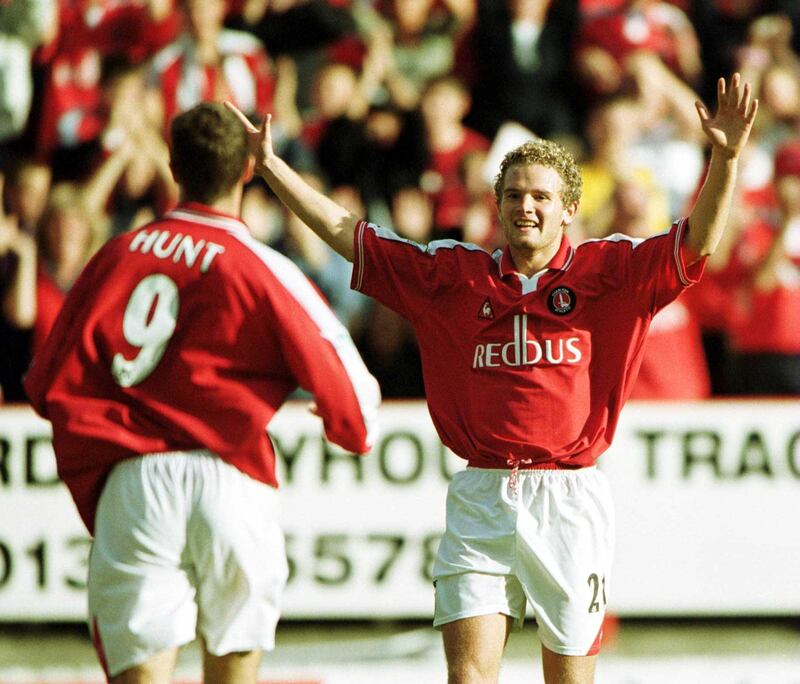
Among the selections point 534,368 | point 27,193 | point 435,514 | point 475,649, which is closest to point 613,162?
point 435,514

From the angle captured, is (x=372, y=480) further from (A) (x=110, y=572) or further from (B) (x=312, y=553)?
(A) (x=110, y=572)

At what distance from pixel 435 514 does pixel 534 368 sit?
275 centimetres

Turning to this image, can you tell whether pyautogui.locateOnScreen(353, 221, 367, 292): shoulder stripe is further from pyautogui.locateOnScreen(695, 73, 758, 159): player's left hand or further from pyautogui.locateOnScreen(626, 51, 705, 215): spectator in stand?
pyautogui.locateOnScreen(626, 51, 705, 215): spectator in stand

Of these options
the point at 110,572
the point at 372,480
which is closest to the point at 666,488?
the point at 372,480

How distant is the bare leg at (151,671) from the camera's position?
351 cm

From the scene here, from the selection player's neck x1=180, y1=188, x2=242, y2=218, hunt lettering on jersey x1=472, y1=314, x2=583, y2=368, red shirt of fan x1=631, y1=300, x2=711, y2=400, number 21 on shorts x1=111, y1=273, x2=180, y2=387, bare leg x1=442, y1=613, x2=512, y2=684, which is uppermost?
player's neck x1=180, y1=188, x2=242, y2=218

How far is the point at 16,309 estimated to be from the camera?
709cm

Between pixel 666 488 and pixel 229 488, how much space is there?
3592 millimetres

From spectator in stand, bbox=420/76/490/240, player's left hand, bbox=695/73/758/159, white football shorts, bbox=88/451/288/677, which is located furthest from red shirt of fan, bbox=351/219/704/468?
spectator in stand, bbox=420/76/490/240

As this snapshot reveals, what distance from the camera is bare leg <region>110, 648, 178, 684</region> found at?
138 inches

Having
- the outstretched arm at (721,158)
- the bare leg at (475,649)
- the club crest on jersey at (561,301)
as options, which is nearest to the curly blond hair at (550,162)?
the club crest on jersey at (561,301)

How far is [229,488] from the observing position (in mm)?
3568

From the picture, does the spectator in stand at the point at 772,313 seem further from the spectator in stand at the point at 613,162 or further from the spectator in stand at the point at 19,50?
the spectator in stand at the point at 19,50

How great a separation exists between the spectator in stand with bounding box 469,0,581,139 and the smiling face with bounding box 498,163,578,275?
139 inches
